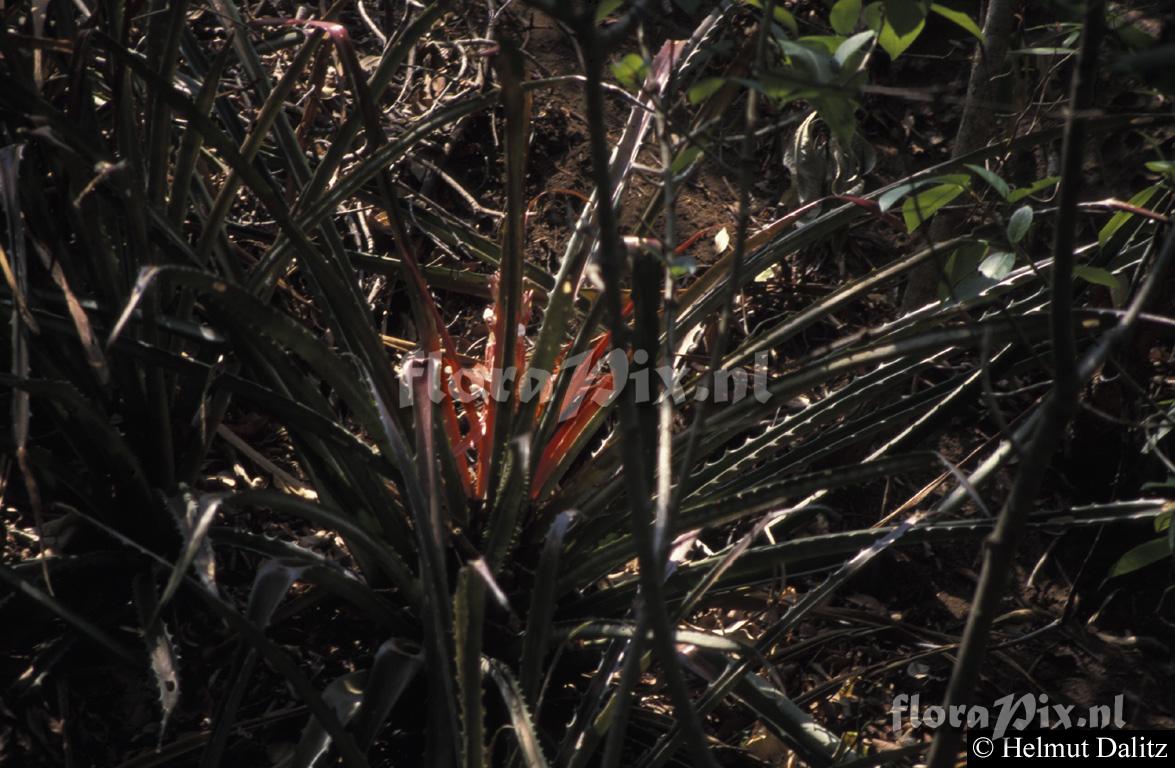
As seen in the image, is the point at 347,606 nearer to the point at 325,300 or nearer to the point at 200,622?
the point at 200,622

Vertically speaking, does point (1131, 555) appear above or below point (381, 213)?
below

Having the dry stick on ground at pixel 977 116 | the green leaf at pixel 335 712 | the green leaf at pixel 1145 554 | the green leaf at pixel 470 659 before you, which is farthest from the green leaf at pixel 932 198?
the green leaf at pixel 335 712

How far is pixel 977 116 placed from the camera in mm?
1662

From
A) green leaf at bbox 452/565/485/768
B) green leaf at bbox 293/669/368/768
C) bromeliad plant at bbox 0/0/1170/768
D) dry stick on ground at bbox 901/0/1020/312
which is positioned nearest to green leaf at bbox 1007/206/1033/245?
bromeliad plant at bbox 0/0/1170/768

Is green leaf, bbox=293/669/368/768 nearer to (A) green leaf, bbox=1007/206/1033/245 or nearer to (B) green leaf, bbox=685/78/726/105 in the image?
(B) green leaf, bbox=685/78/726/105

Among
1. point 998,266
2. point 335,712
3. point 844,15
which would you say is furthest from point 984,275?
point 335,712

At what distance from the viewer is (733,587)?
1.31 m

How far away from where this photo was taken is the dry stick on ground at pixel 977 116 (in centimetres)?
155

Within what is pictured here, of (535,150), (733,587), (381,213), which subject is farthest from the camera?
(535,150)

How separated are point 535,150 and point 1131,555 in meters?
1.45

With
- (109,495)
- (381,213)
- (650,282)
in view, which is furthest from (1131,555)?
(381,213)

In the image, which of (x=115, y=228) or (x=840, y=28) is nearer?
(x=840, y=28)

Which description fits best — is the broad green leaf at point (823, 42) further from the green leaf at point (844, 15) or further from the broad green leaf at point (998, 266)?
the broad green leaf at point (998, 266)

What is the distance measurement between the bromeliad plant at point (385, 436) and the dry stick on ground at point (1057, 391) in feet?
0.64
